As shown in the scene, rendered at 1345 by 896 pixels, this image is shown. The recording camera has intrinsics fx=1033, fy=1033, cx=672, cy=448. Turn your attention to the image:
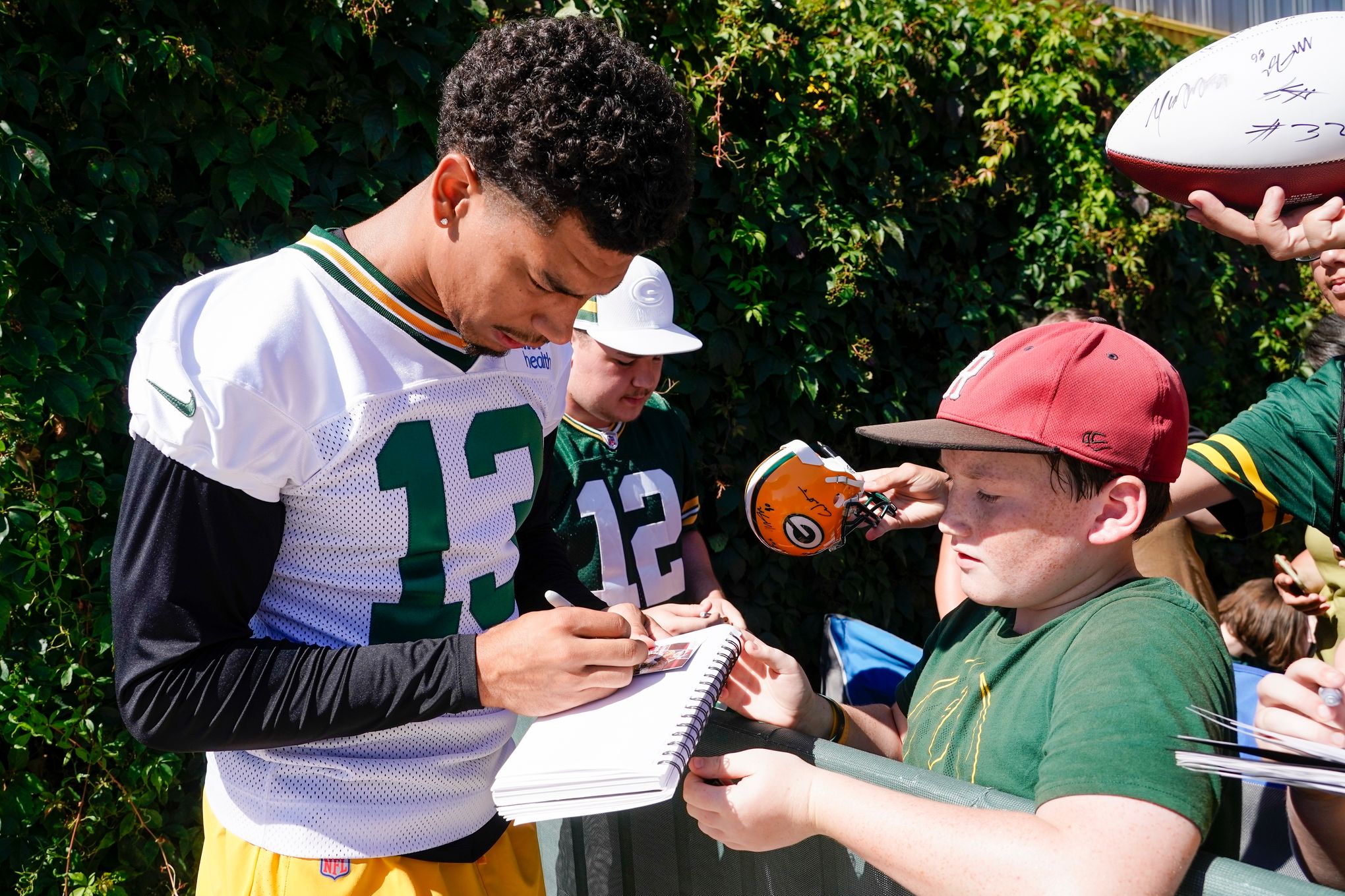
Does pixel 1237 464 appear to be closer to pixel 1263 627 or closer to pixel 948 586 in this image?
pixel 948 586

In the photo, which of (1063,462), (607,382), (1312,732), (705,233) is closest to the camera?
(1312,732)

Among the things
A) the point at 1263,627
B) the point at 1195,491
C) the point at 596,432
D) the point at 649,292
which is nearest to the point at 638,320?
the point at 649,292

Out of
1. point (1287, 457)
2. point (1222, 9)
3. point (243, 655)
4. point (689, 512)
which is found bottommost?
point (689, 512)

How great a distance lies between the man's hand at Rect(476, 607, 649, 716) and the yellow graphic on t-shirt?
565mm

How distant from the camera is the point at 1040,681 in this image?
4.90 ft

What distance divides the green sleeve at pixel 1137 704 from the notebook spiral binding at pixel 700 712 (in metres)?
0.44

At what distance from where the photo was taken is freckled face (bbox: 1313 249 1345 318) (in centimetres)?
238

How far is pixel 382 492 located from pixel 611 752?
457 millimetres

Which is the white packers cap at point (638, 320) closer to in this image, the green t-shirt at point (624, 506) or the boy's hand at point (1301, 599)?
the green t-shirt at point (624, 506)

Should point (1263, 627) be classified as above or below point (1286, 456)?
below

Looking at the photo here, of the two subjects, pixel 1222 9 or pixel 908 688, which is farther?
pixel 1222 9

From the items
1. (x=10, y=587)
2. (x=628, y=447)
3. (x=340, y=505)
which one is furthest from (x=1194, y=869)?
(x=10, y=587)

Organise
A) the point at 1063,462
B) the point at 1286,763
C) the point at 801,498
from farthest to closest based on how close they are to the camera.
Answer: the point at 801,498 → the point at 1063,462 → the point at 1286,763

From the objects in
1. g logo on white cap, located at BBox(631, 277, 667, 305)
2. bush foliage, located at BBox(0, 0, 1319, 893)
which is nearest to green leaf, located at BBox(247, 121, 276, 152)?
bush foliage, located at BBox(0, 0, 1319, 893)
